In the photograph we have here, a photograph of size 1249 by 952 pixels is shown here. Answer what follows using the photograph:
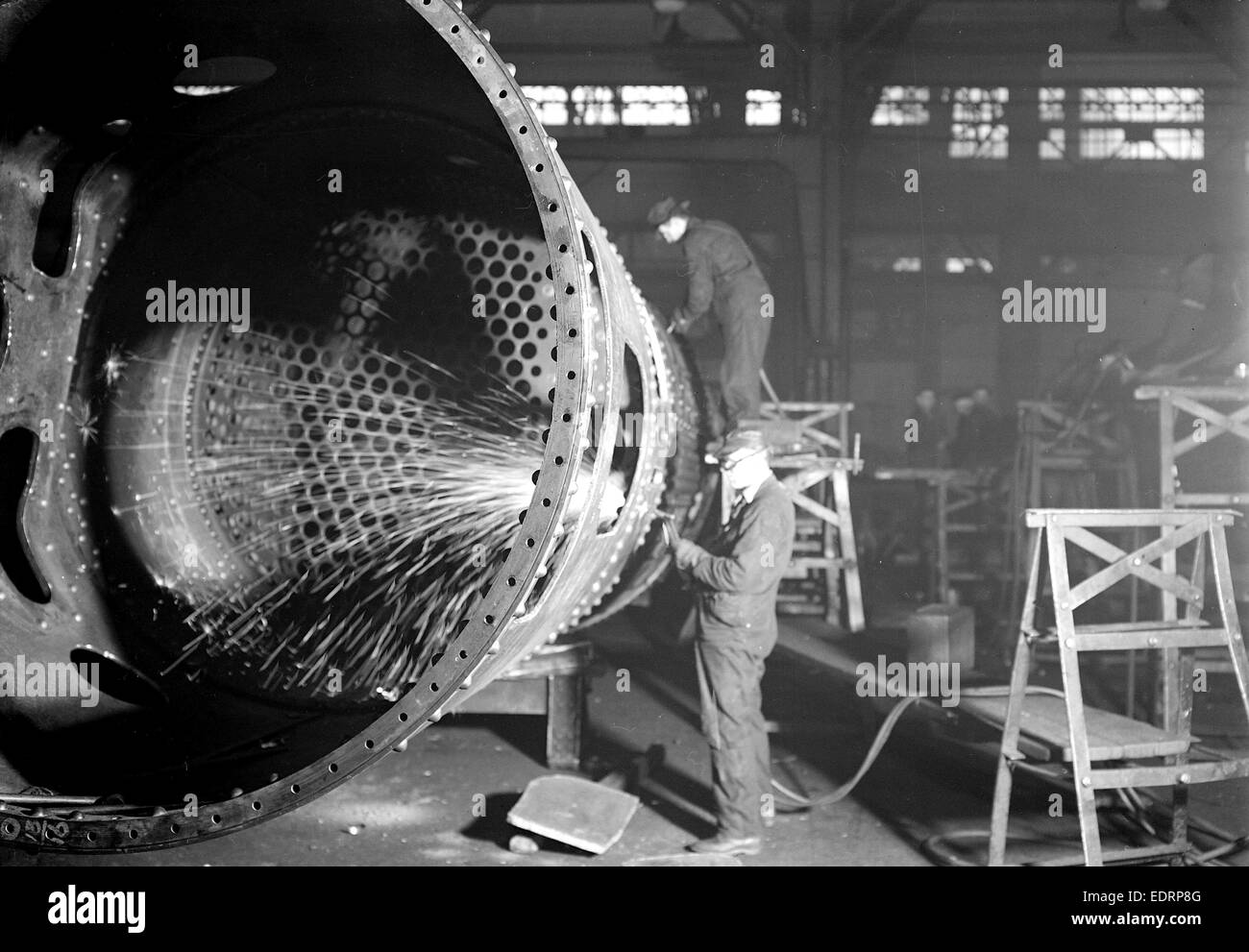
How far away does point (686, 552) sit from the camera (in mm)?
2596

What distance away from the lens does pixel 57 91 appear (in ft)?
5.39

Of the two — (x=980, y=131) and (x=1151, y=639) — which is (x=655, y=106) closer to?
(x=980, y=131)

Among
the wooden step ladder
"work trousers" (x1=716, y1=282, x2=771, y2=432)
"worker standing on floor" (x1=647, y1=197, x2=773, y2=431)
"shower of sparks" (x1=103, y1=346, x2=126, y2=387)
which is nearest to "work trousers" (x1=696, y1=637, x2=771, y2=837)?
the wooden step ladder

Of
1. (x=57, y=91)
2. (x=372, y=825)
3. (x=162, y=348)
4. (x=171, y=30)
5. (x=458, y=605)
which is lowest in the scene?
(x=372, y=825)

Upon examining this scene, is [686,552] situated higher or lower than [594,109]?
lower

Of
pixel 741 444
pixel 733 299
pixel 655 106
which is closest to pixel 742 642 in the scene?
pixel 741 444

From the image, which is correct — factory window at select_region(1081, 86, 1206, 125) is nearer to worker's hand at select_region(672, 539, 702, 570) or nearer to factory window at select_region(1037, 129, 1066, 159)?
factory window at select_region(1037, 129, 1066, 159)

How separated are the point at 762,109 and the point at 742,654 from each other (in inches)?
228

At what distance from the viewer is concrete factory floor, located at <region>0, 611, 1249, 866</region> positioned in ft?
8.80

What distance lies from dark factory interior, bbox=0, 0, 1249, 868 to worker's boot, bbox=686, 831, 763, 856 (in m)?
0.01

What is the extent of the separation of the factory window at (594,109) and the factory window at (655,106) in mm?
142

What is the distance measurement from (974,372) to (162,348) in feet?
34.9
